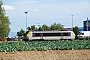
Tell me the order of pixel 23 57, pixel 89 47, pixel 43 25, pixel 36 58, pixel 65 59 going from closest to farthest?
pixel 23 57 < pixel 36 58 < pixel 65 59 < pixel 89 47 < pixel 43 25

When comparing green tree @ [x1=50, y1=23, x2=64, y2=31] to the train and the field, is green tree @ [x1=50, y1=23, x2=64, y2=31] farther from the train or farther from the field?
the field

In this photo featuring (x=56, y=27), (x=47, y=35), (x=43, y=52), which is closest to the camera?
(x=43, y=52)

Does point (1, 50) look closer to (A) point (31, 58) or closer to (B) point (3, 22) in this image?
(A) point (31, 58)

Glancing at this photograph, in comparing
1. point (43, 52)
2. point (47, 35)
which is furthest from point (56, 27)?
point (43, 52)

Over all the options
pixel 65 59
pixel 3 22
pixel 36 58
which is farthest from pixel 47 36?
pixel 36 58

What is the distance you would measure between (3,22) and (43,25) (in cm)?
5528

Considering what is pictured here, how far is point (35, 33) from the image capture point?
52.3 m

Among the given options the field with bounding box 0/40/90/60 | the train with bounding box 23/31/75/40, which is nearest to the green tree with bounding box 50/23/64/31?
the train with bounding box 23/31/75/40

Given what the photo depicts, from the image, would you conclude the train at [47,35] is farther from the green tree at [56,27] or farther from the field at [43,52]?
the green tree at [56,27]

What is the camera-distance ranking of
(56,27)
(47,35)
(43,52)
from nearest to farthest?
1. (43,52)
2. (47,35)
3. (56,27)

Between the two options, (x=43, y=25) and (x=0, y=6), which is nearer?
(x=0, y=6)

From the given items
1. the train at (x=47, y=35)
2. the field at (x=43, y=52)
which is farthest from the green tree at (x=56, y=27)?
the field at (x=43, y=52)

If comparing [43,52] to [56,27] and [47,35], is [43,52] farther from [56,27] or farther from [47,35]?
[56,27]

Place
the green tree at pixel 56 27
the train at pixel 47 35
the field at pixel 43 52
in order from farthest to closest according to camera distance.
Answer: the green tree at pixel 56 27, the train at pixel 47 35, the field at pixel 43 52
